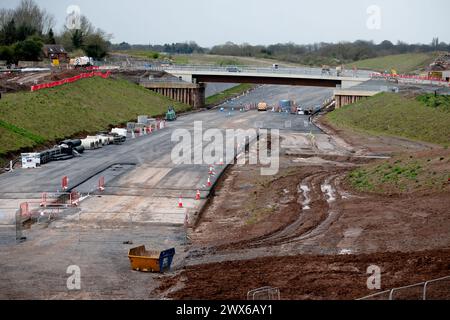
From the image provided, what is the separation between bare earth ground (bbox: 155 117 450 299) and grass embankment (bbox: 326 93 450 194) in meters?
1.35

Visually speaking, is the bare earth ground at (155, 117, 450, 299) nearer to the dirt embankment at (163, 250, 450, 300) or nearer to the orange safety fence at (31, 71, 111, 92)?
the dirt embankment at (163, 250, 450, 300)

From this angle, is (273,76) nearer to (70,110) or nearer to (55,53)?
(70,110)

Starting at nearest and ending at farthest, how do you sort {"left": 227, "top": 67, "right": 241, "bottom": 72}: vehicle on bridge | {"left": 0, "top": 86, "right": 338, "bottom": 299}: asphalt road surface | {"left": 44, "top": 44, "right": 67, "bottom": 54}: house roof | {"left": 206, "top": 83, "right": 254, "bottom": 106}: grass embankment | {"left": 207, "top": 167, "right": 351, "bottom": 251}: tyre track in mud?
{"left": 0, "top": 86, "right": 338, "bottom": 299}: asphalt road surface < {"left": 207, "top": 167, "right": 351, "bottom": 251}: tyre track in mud < {"left": 227, "top": 67, "right": 241, "bottom": 72}: vehicle on bridge < {"left": 206, "top": 83, "right": 254, "bottom": 106}: grass embankment < {"left": 44, "top": 44, "right": 67, "bottom": 54}: house roof

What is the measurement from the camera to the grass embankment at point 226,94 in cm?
12159

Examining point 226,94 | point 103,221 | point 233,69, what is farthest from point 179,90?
point 103,221

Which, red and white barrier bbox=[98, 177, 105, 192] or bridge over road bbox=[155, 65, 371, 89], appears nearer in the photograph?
red and white barrier bbox=[98, 177, 105, 192]

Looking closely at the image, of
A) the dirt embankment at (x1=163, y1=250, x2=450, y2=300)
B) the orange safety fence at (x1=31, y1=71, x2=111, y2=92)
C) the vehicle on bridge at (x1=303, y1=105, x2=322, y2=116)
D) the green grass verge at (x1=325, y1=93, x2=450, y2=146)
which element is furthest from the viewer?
the vehicle on bridge at (x1=303, y1=105, x2=322, y2=116)

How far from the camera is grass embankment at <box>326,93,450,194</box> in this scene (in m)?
43.0

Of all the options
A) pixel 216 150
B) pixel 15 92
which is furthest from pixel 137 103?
pixel 216 150

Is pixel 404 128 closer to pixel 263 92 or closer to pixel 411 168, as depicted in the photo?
pixel 411 168

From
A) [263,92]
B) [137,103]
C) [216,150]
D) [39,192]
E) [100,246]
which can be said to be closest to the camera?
[100,246]

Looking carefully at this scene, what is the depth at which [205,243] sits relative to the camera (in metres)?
34.0

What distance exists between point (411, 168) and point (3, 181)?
1042 inches
